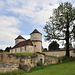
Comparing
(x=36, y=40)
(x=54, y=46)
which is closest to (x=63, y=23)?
(x=36, y=40)

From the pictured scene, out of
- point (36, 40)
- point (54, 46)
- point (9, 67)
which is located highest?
point (36, 40)

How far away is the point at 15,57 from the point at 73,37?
53.6 feet

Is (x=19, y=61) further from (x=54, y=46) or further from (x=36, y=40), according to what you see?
(x=54, y=46)

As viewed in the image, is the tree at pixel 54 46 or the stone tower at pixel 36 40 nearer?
the stone tower at pixel 36 40

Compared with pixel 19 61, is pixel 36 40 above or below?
above

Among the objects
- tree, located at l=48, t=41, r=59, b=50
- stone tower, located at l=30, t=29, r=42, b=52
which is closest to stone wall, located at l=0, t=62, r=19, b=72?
stone tower, located at l=30, t=29, r=42, b=52

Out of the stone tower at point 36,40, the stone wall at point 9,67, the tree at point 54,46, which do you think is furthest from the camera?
the tree at point 54,46

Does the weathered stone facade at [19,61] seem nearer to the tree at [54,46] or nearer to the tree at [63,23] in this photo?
the tree at [63,23]

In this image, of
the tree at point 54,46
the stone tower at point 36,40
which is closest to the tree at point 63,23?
the stone tower at point 36,40

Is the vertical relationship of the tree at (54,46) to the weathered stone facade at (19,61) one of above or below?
above

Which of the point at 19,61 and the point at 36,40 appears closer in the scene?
the point at 19,61

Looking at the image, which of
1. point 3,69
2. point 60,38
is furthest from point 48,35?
point 3,69

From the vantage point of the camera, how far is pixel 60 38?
106 feet

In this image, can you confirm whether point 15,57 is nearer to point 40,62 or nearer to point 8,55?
point 8,55
